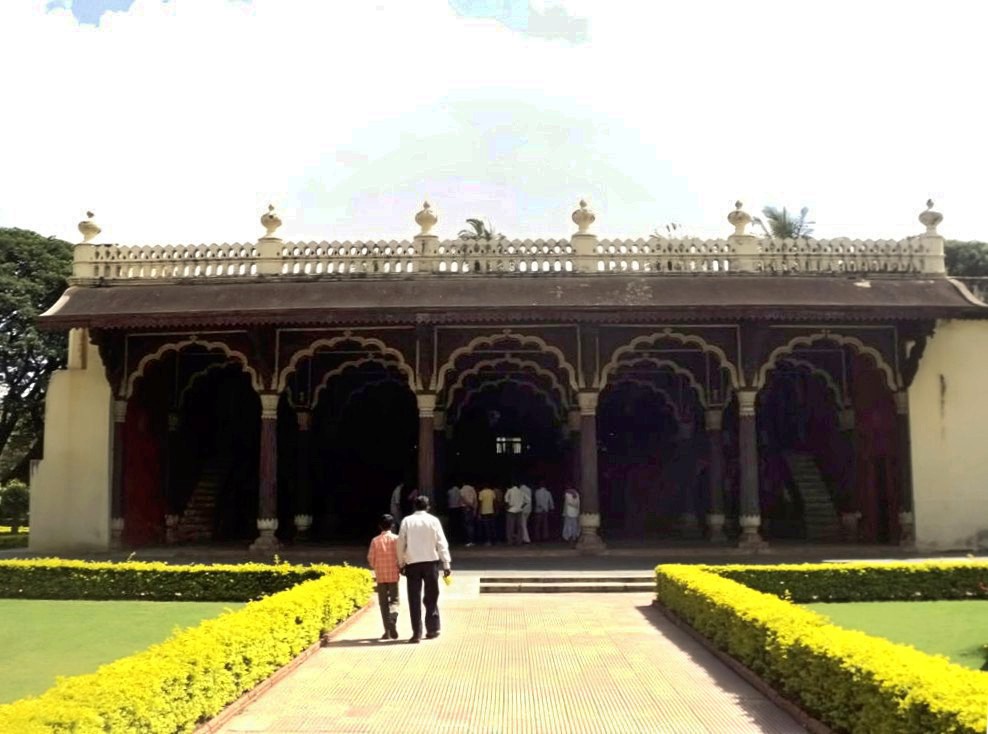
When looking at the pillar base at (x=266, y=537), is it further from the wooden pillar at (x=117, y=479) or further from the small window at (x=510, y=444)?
the small window at (x=510, y=444)

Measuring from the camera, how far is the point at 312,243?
17.5 metres

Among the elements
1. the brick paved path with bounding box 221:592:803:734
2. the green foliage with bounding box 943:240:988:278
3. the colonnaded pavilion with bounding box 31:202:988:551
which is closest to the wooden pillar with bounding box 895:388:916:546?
the colonnaded pavilion with bounding box 31:202:988:551

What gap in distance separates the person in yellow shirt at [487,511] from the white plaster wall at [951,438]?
766 centimetres

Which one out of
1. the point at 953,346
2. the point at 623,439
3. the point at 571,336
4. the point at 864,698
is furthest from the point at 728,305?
the point at 864,698

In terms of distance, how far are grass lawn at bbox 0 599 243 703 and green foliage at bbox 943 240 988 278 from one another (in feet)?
114

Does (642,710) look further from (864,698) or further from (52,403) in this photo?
(52,403)

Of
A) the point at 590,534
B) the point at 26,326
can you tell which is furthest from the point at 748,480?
the point at 26,326

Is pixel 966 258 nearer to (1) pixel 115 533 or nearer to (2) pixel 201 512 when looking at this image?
(2) pixel 201 512

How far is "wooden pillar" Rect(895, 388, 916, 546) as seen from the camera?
16797 millimetres

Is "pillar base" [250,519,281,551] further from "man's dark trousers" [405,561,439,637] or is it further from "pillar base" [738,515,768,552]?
"pillar base" [738,515,768,552]

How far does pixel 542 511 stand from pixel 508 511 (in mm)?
1101

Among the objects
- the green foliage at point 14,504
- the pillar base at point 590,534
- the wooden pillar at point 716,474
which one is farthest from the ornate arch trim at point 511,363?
the green foliage at point 14,504

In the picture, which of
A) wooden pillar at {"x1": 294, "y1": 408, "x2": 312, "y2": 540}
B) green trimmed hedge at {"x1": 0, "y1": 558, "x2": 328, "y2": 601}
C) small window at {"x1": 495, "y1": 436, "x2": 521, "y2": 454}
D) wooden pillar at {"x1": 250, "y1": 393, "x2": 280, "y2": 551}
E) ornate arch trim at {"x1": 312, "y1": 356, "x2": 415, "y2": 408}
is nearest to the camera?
green trimmed hedge at {"x1": 0, "y1": 558, "x2": 328, "y2": 601}

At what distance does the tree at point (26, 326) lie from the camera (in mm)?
30812
